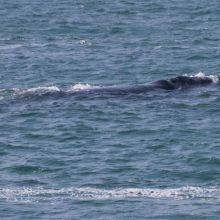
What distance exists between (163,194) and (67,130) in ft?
33.7

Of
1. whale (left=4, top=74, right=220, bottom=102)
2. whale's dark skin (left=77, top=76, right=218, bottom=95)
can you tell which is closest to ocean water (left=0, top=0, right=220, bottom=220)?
whale (left=4, top=74, right=220, bottom=102)

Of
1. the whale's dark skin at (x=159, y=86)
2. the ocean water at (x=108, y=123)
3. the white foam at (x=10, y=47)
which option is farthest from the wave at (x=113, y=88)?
the white foam at (x=10, y=47)

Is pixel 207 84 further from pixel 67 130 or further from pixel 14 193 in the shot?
pixel 14 193

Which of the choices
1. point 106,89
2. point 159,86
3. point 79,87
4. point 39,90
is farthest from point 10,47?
point 159,86

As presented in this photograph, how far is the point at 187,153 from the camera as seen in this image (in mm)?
40062

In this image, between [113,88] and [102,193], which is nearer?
[102,193]

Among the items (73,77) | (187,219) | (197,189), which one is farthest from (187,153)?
(73,77)

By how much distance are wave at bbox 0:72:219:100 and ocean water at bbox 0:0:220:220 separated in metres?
0.16

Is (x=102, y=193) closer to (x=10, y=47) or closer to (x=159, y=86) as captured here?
(x=159, y=86)

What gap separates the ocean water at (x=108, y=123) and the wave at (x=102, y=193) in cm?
3

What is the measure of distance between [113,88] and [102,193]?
16.7 m

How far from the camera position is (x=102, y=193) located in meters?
35.4

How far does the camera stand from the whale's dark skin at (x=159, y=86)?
5106 cm

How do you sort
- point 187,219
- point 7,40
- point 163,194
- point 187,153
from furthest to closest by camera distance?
point 7,40 < point 187,153 < point 163,194 < point 187,219
